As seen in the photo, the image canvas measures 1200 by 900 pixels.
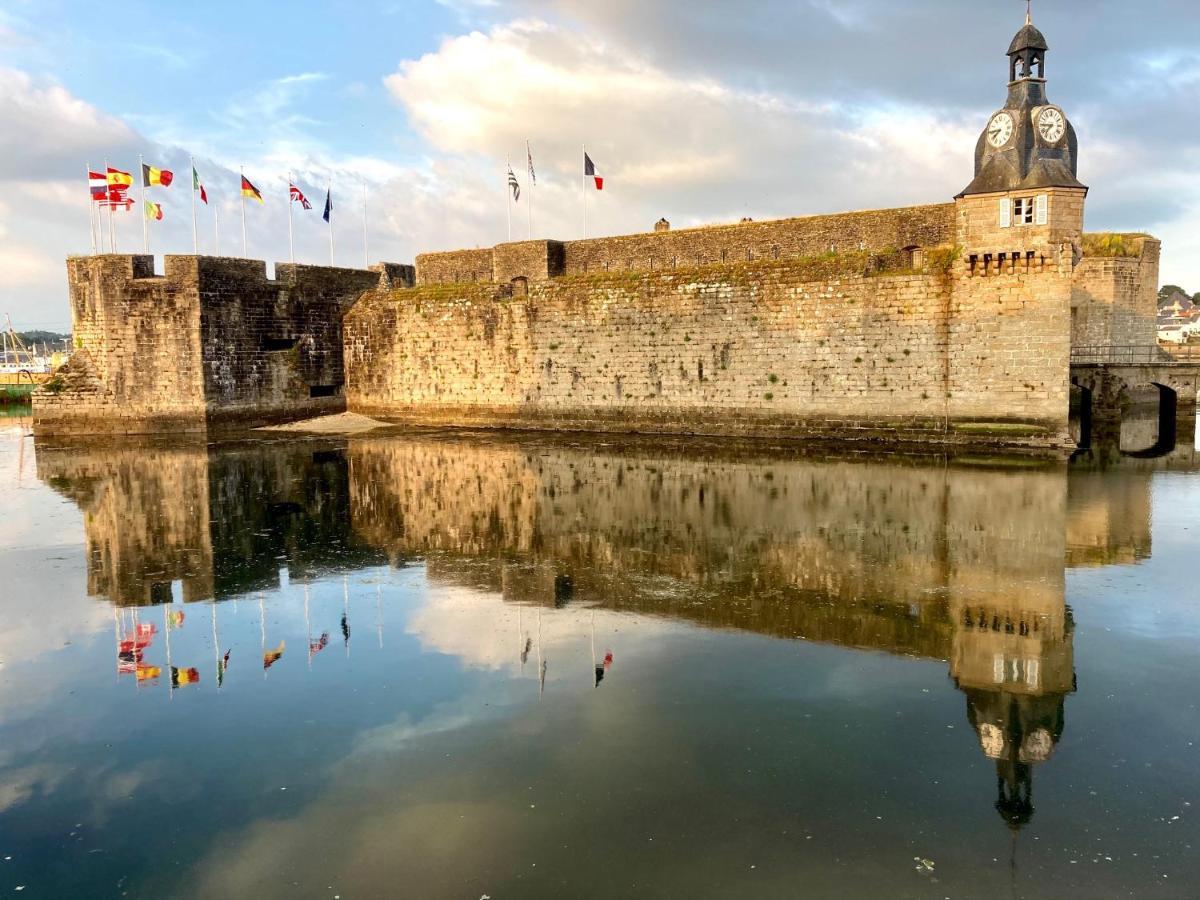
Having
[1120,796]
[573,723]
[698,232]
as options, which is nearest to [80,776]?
[573,723]

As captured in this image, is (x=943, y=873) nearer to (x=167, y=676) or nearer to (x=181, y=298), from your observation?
(x=167, y=676)

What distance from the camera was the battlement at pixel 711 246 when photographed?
2502 cm

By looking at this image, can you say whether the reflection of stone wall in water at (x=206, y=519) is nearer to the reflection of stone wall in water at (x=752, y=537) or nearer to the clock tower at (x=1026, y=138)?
the reflection of stone wall in water at (x=752, y=537)

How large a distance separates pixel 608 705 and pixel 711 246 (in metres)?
24.1

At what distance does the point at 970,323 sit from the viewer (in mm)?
20344

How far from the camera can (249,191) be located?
2852 cm

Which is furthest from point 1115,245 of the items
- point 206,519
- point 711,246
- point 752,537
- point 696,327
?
point 206,519

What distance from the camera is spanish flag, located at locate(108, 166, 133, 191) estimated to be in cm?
2627

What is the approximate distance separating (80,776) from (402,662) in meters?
2.38

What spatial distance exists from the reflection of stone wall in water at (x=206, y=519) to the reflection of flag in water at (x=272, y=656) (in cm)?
203

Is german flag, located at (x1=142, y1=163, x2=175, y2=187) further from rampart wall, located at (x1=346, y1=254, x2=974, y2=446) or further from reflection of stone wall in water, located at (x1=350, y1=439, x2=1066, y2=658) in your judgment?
reflection of stone wall in water, located at (x1=350, y1=439, x2=1066, y2=658)

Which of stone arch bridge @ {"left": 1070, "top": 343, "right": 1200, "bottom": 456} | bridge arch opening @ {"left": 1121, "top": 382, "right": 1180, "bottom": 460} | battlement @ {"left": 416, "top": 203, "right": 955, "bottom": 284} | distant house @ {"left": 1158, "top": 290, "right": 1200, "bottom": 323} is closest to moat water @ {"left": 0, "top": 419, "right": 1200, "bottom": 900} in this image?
bridge arch opening @ {"left": 1121, "top": 382, "right": 1180, "bottom": 460}

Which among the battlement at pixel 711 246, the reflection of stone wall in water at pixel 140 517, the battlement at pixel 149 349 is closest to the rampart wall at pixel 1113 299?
the battlement at pixel 711 246

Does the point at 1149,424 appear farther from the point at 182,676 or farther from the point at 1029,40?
the point at 182,676
